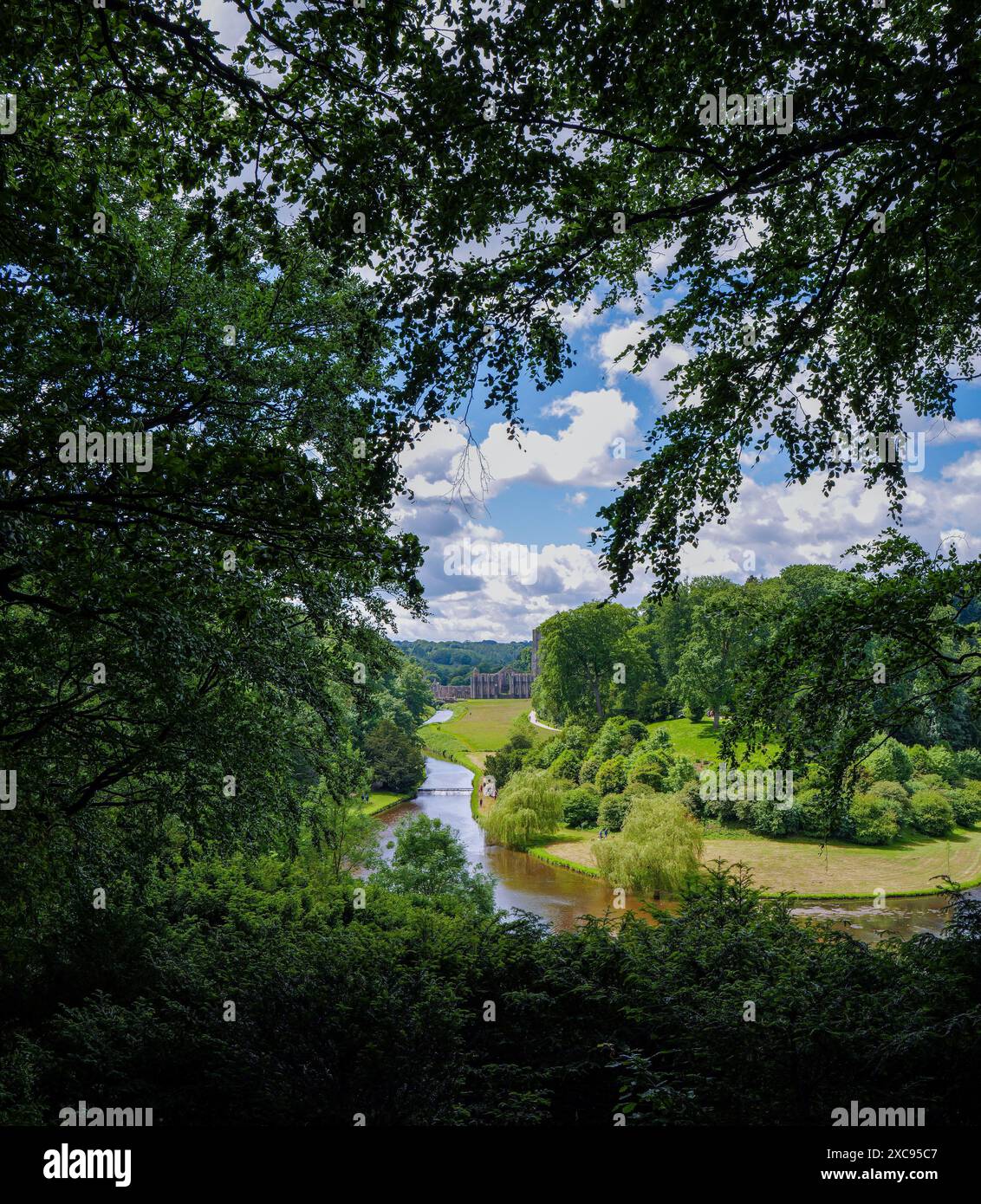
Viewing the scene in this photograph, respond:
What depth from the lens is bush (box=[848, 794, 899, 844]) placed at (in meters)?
24.5

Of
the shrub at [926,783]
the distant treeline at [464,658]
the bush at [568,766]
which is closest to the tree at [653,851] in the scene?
the bush at [568,766]

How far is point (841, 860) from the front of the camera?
23.2 meters

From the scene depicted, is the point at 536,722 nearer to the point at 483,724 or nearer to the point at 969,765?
the point at 483,724

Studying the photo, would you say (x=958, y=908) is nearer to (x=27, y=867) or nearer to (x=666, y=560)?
(x=666, y=560)

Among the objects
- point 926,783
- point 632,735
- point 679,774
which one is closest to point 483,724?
point 632,735

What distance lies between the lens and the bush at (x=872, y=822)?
24516mm

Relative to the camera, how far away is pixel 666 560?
212 inches

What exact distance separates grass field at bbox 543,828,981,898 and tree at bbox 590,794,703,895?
876mm

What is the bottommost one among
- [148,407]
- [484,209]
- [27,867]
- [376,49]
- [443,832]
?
[443,832]

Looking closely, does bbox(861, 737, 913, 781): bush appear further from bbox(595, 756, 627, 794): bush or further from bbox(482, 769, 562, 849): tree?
bbox(482, 769, 562, 849): tree

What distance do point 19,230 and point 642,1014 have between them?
685 centimetres

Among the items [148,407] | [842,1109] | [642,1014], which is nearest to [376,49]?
[148,407]

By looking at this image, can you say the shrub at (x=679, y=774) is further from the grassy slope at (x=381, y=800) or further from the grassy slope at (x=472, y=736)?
the grassy slope at (x=381, y=800)
